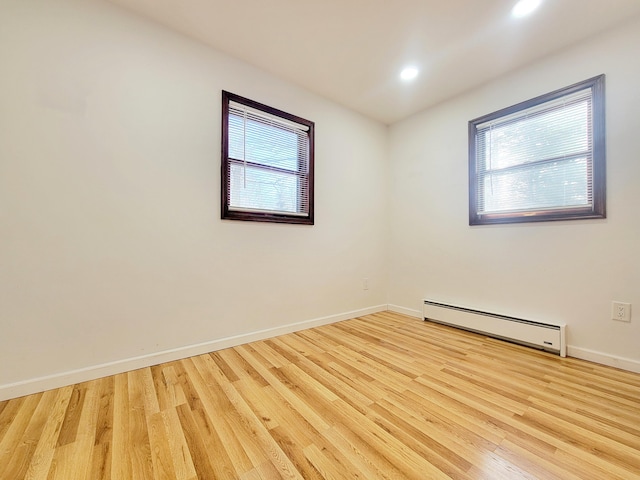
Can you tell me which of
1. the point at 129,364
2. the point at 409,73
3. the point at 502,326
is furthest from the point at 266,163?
the point at 502,326

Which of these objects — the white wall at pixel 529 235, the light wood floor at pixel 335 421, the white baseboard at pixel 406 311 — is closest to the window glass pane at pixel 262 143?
the white wall at pixel 529 235

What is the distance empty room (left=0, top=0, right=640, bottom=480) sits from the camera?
1251 mm

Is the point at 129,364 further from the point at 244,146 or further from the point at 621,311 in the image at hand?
the point at 621,311

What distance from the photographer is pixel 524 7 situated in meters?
1.80

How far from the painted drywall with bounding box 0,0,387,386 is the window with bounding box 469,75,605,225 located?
2045 mm

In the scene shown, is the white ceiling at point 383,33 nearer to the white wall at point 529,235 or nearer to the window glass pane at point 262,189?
the white wall at point 529,235

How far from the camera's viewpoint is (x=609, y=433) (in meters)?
1.25

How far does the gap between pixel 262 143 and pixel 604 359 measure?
3.31 metres

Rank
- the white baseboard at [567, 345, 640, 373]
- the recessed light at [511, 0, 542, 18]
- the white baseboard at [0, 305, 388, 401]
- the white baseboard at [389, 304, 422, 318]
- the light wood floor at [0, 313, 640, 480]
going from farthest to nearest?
the white baseboard at [389, 304, 422, 318] → the white baseboard at [567, 345, 640, 373] → the recessed light at [511, 0, 542, 18] → the white baseboard at [0, 305, 388, 401] → the light wood floor at [0, 313, 640, 480]

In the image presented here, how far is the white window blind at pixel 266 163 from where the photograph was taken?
2381 millimetres

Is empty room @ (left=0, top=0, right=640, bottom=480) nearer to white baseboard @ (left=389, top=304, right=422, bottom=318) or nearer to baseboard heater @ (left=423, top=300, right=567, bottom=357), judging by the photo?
baseboard heater @ (left=423, top=300, right=567, bottom=357)

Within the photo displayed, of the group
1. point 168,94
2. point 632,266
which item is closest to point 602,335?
point 632,266

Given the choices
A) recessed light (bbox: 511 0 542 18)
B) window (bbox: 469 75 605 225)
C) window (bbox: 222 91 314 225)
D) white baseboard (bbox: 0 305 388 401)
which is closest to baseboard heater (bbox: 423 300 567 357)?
window (bbox: 469 75 605 225)

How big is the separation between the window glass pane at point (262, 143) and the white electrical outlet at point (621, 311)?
2.87 metres
